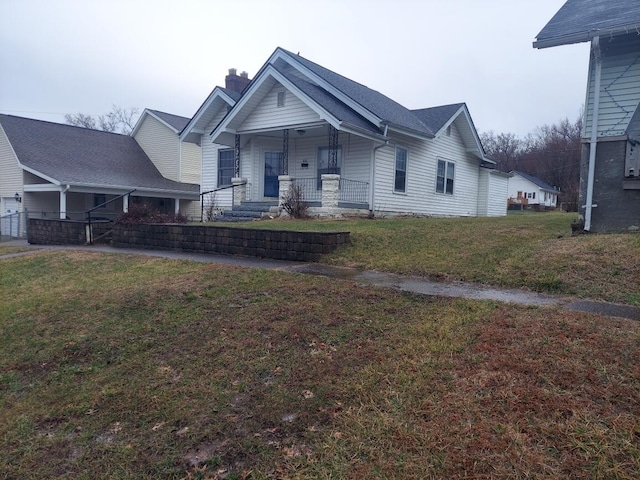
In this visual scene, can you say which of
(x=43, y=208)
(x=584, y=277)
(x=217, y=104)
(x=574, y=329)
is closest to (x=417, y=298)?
(x=574, y=329)

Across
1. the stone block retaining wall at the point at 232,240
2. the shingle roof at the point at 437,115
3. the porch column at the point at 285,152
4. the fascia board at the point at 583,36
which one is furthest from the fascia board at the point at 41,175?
the fascia board at the point at 583,36

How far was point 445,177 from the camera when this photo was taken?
19438 mm

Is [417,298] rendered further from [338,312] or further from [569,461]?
[569,461]

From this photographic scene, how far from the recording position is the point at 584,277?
5855 mm

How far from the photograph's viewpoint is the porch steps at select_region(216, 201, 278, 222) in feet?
51.1

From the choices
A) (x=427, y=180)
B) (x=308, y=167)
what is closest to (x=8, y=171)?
(x=308, y=167)

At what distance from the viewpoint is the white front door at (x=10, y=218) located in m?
22.0

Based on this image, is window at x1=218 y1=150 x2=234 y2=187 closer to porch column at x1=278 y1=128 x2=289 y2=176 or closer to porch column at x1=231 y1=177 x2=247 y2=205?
porch column at x1=231 y1=177 x2=247 y2=205

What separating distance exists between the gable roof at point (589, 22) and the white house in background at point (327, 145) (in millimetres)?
5566

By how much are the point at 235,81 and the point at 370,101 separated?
9661 millimetres

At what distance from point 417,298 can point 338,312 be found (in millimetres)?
1037

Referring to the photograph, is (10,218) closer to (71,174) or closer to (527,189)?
(71,174)

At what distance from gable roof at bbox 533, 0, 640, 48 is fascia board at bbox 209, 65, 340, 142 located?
5863 millimetres

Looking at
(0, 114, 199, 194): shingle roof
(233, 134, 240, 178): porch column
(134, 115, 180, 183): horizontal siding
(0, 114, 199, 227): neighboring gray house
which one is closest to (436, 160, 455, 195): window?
(233, 134, 240, 178): porch column
